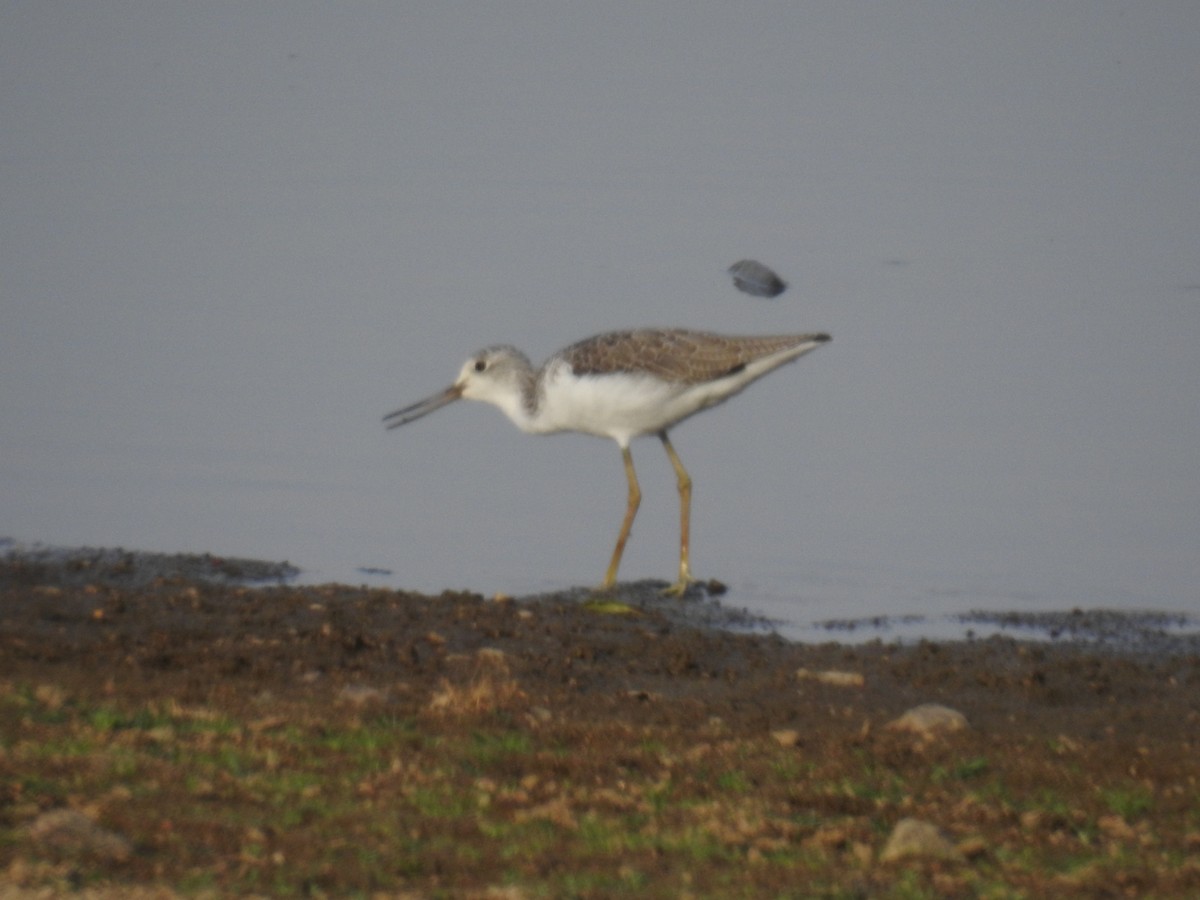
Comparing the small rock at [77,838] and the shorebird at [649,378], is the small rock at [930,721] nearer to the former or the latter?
the small rock at [77,838]

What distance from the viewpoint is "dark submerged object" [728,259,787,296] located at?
1571cm

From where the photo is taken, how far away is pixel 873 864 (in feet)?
15.8

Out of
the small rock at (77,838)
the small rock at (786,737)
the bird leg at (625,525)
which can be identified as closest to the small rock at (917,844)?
the small rock at (786,737)

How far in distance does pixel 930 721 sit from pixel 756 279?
9.63 meters

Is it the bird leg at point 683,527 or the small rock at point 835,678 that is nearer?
the small rock at point 835,678

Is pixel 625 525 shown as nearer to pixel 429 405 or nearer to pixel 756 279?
pixel 429 405

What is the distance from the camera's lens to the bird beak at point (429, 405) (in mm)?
12141

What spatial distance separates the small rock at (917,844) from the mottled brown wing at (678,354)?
5985 millimetres

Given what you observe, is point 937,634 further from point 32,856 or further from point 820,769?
point 32,856

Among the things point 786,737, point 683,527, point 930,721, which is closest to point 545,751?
point 786,737

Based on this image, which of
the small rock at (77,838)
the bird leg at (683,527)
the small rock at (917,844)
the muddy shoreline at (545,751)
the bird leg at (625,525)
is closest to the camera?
the small rock at (77,838)

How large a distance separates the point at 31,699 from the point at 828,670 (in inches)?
136

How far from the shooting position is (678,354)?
1083 centimetres

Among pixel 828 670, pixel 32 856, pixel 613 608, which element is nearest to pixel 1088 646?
pixel 828 670
